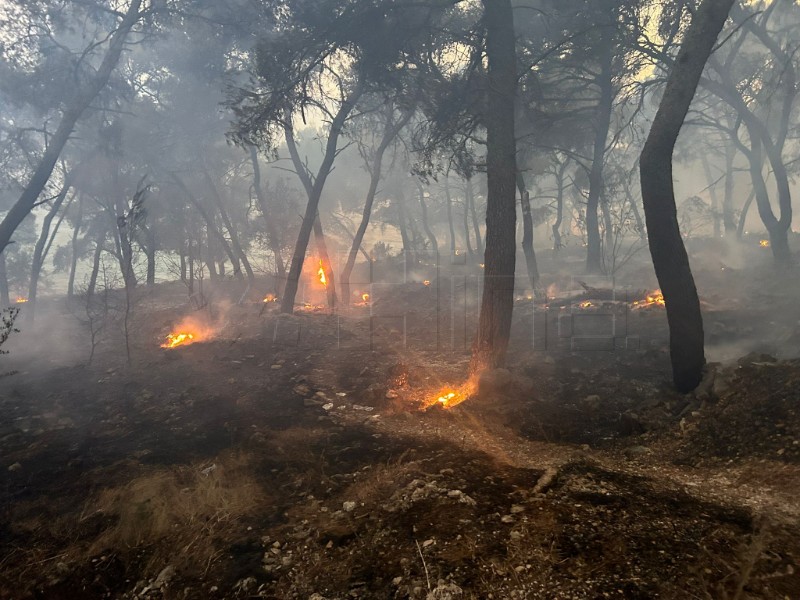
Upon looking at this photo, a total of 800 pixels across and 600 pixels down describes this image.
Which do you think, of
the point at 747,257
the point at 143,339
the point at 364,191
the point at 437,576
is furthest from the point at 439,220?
the point at 437,576

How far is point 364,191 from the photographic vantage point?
1286 inches

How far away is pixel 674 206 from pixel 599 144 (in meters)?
11.6

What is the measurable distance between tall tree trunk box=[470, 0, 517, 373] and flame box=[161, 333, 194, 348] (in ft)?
28.0

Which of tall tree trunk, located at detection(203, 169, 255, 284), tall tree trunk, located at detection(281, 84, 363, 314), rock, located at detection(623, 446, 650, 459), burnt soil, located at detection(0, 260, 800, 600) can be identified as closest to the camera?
burnt soil, located at detection(0, 260, 800, 600)

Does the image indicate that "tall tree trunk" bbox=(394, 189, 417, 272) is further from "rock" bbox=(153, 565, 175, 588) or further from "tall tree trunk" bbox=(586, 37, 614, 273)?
"rock" bbox=(153, 565, 175, 588)

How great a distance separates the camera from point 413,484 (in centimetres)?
418

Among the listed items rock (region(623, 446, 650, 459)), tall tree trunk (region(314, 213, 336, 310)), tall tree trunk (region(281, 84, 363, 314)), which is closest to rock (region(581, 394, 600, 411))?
rock (region(623, 446, 650, 459))

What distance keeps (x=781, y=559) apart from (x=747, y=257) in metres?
23.8

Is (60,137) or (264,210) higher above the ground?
(60,137)

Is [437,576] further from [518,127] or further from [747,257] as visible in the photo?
[747,257]

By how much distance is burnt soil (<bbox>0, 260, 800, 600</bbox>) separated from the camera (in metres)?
2.85

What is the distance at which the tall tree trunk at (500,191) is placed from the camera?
24.6ft

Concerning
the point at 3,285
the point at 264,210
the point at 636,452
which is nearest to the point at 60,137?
the point at 264,210

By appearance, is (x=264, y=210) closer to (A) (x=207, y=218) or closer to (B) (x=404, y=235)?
(A) (x=207, y=218)
